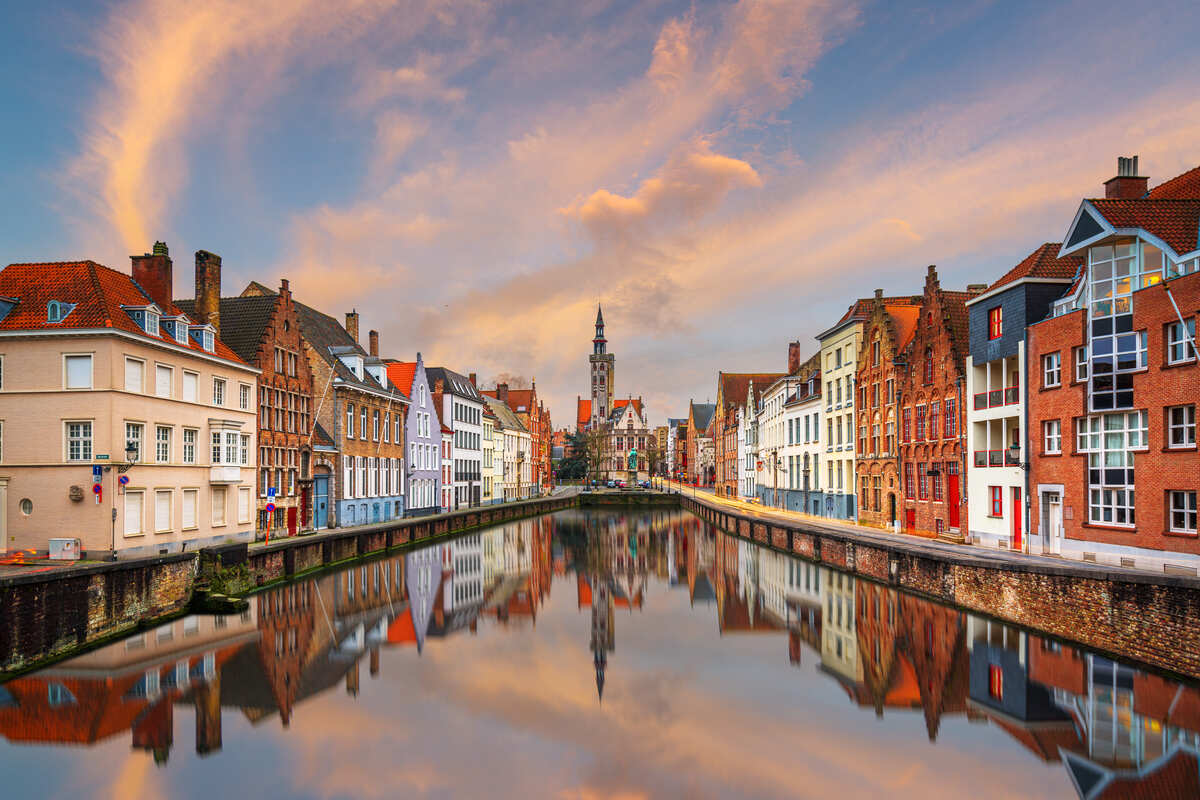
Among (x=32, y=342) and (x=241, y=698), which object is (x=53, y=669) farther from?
(x=32, y=342)

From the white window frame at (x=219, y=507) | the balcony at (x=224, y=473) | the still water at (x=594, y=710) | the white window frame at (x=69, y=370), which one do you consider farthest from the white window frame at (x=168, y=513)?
the white window frame at (x=69, y=370)

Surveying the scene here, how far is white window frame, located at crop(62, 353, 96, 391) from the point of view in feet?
76.2

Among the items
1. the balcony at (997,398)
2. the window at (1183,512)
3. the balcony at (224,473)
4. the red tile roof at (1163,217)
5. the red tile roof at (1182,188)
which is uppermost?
the red tile roof at (1182,188)

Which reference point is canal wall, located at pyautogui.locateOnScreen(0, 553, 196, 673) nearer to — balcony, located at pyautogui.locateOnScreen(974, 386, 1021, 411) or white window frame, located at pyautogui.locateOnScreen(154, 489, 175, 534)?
white window frame, located at pyautogui.locateOnScreen(154, 489, 175, 534)

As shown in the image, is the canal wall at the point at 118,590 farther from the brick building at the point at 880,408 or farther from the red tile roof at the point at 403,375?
the brick building at the point at 880,408

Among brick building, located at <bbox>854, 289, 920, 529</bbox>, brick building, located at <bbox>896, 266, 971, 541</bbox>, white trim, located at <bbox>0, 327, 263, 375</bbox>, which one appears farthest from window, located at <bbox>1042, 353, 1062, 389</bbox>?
white trim, located at <bbox>0, 327, 263, 375</bbox>

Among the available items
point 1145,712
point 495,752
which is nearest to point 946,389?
point 1145,712

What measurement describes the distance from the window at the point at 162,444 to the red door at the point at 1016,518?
95.9 feet

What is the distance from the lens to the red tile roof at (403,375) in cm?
5089

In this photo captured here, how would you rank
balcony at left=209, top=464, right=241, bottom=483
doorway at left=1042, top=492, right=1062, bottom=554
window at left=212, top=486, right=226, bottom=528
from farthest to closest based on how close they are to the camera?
window at left=212, top=486, right=226, bottom=528 → balcony at left=209, top=464, right=241, bottom=483 → doorway at left=1042, top=492, right=1062, bottom=554

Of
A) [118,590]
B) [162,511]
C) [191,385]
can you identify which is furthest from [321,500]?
[118,590]

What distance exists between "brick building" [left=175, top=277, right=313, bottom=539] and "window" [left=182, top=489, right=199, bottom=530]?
4447 mm

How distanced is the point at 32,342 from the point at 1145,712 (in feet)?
96.1

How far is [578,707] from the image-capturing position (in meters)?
16.5
